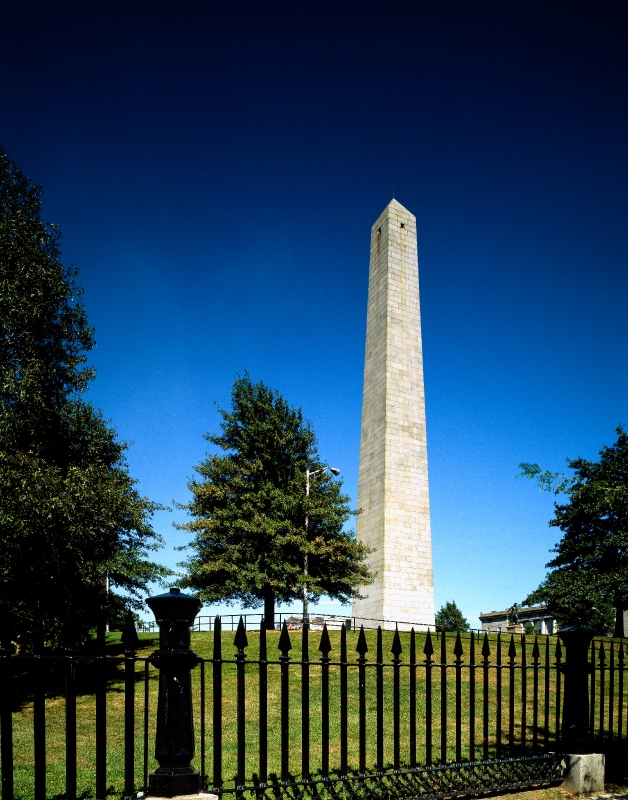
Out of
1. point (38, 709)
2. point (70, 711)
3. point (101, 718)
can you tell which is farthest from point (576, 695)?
point (38, 709)

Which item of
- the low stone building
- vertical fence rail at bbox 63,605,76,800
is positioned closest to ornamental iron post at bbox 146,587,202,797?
vertical fence rail at bbox 63,605,76,800

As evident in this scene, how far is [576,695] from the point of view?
741 centimetres

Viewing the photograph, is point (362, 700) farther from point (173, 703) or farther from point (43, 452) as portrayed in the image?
point (43, 452)

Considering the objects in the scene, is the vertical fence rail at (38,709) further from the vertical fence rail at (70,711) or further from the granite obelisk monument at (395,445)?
the granite obelisk monument at (395,445)

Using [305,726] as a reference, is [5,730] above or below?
above

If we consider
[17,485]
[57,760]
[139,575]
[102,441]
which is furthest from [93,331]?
[57,760]

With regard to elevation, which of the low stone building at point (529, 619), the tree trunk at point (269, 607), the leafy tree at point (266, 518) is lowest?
the low stone building at point (529, 619)

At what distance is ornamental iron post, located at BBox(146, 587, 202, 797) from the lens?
4.46 m

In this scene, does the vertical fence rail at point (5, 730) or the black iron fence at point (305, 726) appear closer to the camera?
the vertical fence rail at point (5, 730)

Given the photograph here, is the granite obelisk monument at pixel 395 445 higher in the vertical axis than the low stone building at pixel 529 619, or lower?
higher

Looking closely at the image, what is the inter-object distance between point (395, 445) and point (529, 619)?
1838 inches

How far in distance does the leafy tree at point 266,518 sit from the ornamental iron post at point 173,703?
2047 cm

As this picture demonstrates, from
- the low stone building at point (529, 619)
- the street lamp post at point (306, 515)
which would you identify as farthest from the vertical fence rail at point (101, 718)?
the low stone building at point (529, 619)

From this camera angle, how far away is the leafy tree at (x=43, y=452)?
12.8m
